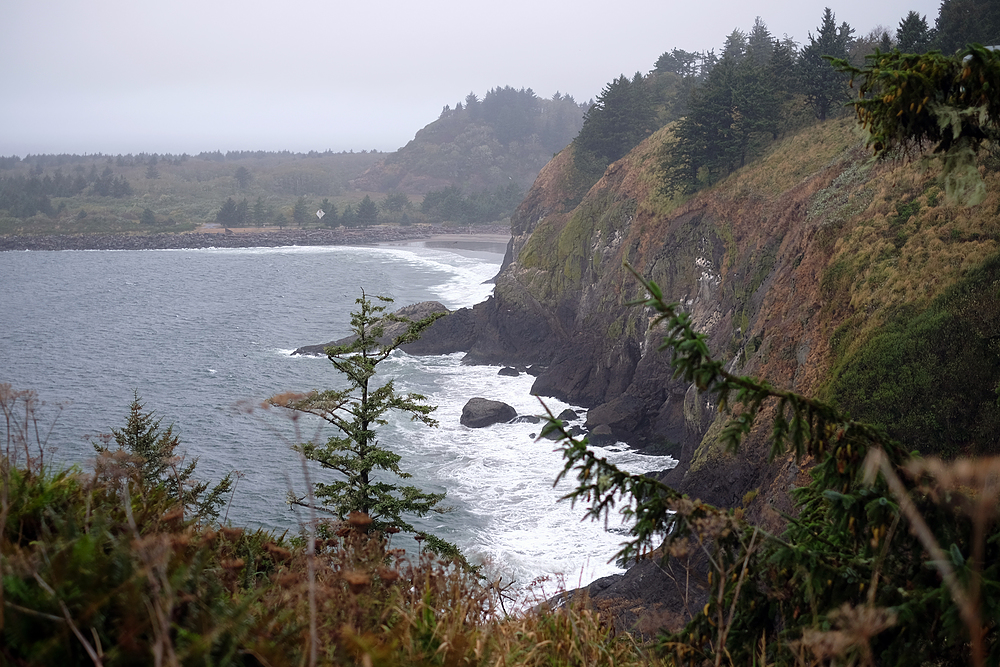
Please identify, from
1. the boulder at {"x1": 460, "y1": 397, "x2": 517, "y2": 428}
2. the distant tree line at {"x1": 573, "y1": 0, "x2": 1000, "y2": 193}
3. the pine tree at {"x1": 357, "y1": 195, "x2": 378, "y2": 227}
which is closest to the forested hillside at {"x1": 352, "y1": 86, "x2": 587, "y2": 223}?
the pine tree at {"x1": 357, "y1": 195, "x2": 378, "y2": 227}

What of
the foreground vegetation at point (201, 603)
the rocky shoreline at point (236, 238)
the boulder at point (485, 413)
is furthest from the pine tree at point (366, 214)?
the foreground vegetation at point (201, 603)

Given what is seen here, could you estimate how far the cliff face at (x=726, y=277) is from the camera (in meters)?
17.4

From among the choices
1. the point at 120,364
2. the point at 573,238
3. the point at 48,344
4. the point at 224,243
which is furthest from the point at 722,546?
the point at 224,243

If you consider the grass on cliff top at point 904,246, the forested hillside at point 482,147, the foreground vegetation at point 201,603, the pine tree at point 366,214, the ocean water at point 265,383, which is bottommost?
the ocean water at point 265,383

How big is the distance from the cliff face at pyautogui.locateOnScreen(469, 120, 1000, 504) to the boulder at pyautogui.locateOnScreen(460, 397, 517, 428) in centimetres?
402

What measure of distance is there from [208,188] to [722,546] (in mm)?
165269

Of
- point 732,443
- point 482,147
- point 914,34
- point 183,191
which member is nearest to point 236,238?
point 183,191

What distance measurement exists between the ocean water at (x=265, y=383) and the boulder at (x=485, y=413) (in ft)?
1.52

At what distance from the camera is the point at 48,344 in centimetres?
4669

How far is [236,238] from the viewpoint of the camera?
11019 cm

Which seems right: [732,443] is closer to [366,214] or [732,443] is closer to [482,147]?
[366,214]

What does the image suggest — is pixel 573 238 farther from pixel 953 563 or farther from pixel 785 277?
pixel 953 563

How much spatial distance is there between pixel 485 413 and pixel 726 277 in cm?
1246

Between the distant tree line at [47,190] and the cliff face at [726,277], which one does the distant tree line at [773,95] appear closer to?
the cliff face at [726,277]
